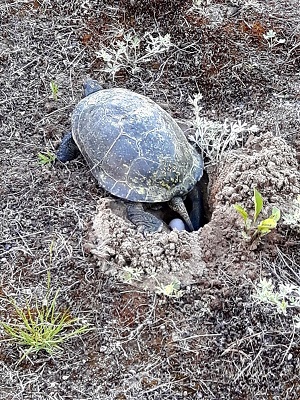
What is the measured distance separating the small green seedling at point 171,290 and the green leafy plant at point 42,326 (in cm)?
40

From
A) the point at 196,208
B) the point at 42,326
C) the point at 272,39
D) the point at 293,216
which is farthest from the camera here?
the point at 272,39

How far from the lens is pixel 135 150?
3340 millimetres

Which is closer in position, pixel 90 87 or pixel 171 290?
pixel 171 290

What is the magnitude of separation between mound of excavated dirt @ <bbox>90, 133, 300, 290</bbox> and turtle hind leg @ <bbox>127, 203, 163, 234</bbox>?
5 cm

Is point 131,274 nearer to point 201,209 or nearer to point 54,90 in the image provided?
point 201,209

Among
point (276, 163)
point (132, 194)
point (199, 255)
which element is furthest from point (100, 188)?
point (276, 163)

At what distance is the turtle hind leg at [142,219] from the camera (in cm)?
330

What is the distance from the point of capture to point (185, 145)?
3555 millimetres

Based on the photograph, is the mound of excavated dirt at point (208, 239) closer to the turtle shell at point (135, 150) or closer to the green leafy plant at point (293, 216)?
the green leafy plant at point (293, 216)

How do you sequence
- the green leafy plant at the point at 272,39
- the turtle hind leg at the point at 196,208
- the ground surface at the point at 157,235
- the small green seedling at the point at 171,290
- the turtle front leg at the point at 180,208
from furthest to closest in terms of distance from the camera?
the green leafy plant at the point at 272,39
the turtle hind leg at the point at 196,208
the turtle front leg at the point at 180,208
the small green seedling at the point at 171,290
the ground surface at the point at 157,235

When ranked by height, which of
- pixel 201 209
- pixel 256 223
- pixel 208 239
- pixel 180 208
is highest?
pixel 256 223

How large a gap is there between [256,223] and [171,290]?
2.06ft

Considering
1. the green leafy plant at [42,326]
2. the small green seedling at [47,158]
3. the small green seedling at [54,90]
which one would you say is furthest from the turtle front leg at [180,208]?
the small green seedling at [54,90]

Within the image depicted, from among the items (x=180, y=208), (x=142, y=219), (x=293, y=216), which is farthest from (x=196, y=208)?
(x=293, y=216)
